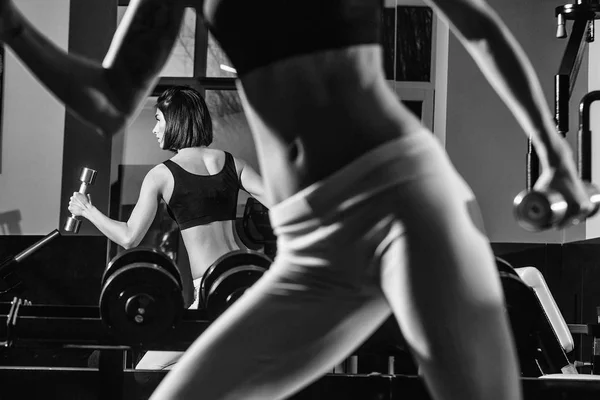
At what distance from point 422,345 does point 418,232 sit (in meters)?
0.14

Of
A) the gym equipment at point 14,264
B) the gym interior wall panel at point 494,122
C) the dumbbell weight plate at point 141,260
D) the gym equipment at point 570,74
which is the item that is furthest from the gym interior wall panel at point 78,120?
the gym equipment at point 570,74

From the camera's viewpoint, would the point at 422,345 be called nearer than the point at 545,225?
Yes

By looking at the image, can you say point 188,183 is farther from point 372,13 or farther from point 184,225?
point 372,13

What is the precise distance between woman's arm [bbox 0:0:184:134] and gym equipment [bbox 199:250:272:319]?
3.82 feet

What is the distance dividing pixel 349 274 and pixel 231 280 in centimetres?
133

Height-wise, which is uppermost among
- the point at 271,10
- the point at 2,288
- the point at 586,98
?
the point at 586,98

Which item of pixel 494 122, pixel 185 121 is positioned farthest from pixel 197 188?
pixel 494 122

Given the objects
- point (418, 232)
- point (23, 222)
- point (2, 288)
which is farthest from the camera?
point (23, 222)

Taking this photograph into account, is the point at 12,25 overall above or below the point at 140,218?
above

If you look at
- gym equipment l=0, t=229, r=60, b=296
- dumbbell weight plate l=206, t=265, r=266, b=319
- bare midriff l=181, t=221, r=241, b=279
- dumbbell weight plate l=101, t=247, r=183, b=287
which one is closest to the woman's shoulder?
bare midriff l=181, t=221, r=241, b=279

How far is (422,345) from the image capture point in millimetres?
1005

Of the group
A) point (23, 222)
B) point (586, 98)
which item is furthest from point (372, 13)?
point (23, 222)

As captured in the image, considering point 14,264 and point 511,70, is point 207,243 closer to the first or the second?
point 14,264

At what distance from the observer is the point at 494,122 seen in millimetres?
4664
